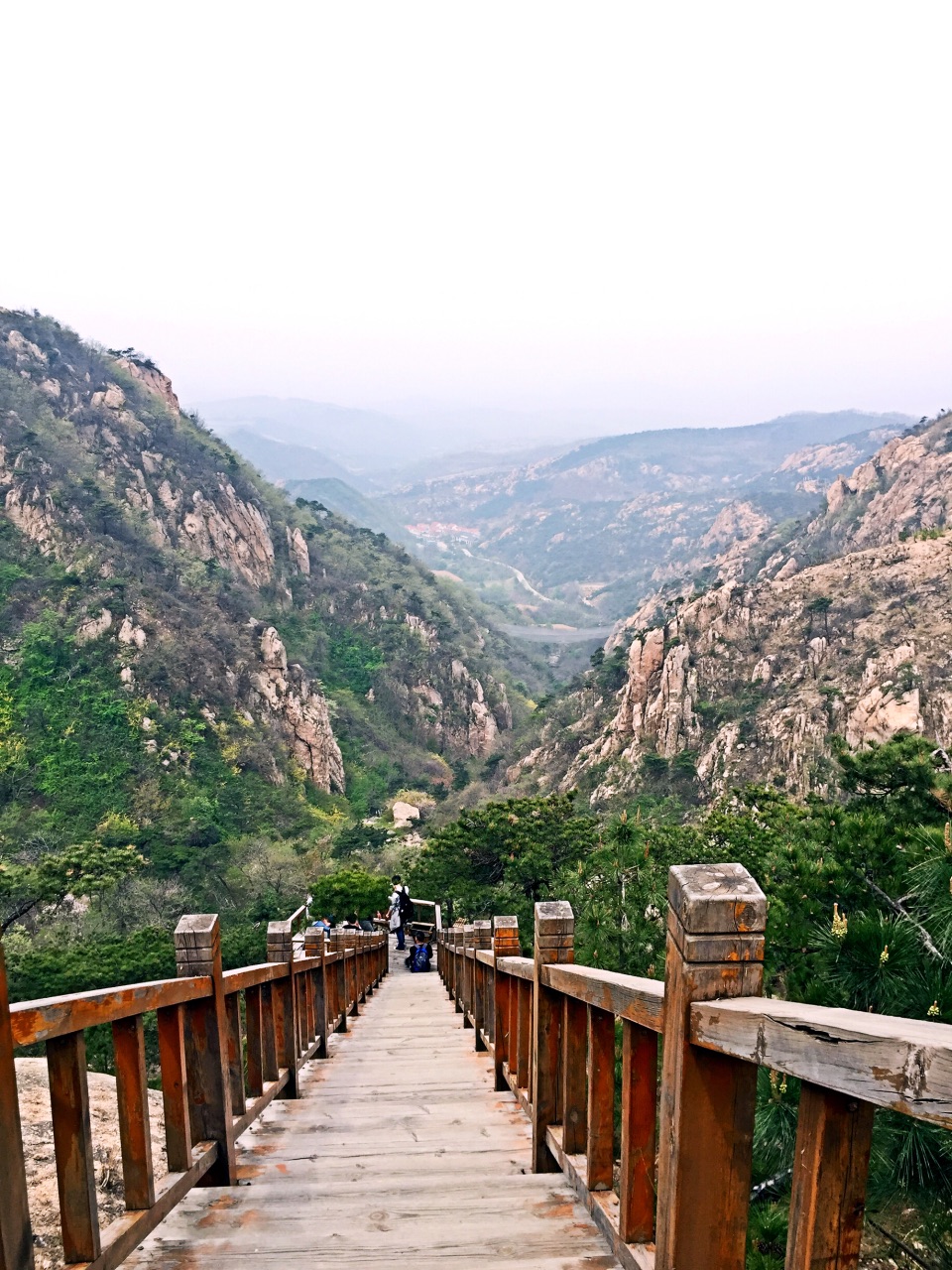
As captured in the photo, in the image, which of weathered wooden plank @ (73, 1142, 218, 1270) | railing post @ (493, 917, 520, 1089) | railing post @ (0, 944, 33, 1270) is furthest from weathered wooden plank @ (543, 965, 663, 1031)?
railing post @ (493, 917, 520, 1089)

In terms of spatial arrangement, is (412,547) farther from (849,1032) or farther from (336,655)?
(849,1032)

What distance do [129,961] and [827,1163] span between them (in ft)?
66.2

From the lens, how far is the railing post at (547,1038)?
300cm

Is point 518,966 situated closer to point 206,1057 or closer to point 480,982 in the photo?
point 206,1057

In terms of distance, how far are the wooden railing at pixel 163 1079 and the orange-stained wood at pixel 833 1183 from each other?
1161 mm

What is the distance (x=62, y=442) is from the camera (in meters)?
48.6

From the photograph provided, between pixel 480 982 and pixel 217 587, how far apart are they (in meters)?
44.5

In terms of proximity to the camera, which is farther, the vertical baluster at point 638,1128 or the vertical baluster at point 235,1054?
the vertical baluster at point 235,1054

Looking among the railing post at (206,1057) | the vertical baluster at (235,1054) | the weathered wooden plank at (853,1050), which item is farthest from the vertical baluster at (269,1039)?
the weathered wooden plank at (853,1050)

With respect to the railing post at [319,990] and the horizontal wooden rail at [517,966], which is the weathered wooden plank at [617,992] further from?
the railing post at [319,990]

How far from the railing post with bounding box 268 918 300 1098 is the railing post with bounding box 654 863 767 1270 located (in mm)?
3177

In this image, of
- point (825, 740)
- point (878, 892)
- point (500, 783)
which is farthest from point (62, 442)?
point (878, 892)

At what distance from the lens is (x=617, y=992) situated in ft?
6.91

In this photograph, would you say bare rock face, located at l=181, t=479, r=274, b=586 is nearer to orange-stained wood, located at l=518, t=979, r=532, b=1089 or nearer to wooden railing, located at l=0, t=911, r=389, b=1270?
wooden railing, located at l=0, t=911, r=389, b=1270
